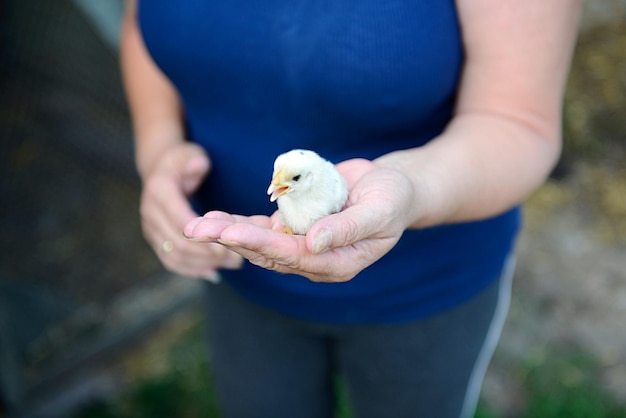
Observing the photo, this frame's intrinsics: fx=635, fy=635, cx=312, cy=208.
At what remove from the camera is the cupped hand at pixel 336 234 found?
797 mm

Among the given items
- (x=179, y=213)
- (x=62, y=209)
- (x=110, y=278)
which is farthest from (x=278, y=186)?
(x=110, y=278)

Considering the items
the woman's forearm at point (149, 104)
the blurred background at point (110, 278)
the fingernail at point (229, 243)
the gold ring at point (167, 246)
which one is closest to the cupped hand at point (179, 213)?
the gold ring at point (167, 246)

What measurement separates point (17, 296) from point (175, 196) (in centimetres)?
144

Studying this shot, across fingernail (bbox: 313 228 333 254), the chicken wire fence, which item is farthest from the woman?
the chicken wire fence

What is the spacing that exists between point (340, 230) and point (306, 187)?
175 millimetres

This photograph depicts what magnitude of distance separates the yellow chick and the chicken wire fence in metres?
1.44

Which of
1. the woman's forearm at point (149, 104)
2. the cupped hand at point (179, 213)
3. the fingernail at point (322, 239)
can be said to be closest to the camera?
the fingernail at point (322, 239)

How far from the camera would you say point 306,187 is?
96cm

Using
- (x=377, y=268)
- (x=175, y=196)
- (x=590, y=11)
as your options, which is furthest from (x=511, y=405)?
(x=590, y=11)

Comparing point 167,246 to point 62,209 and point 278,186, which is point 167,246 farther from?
point 62,209

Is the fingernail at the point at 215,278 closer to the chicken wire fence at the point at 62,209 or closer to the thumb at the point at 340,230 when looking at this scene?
the thumb at the point at 340,230

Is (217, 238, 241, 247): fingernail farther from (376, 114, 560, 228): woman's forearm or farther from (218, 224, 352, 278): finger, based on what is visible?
(376, 114, 560, 228): woman's forearm

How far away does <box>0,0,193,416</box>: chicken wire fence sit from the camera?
211cm

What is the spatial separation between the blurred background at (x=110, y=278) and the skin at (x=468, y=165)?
3.97 ft
